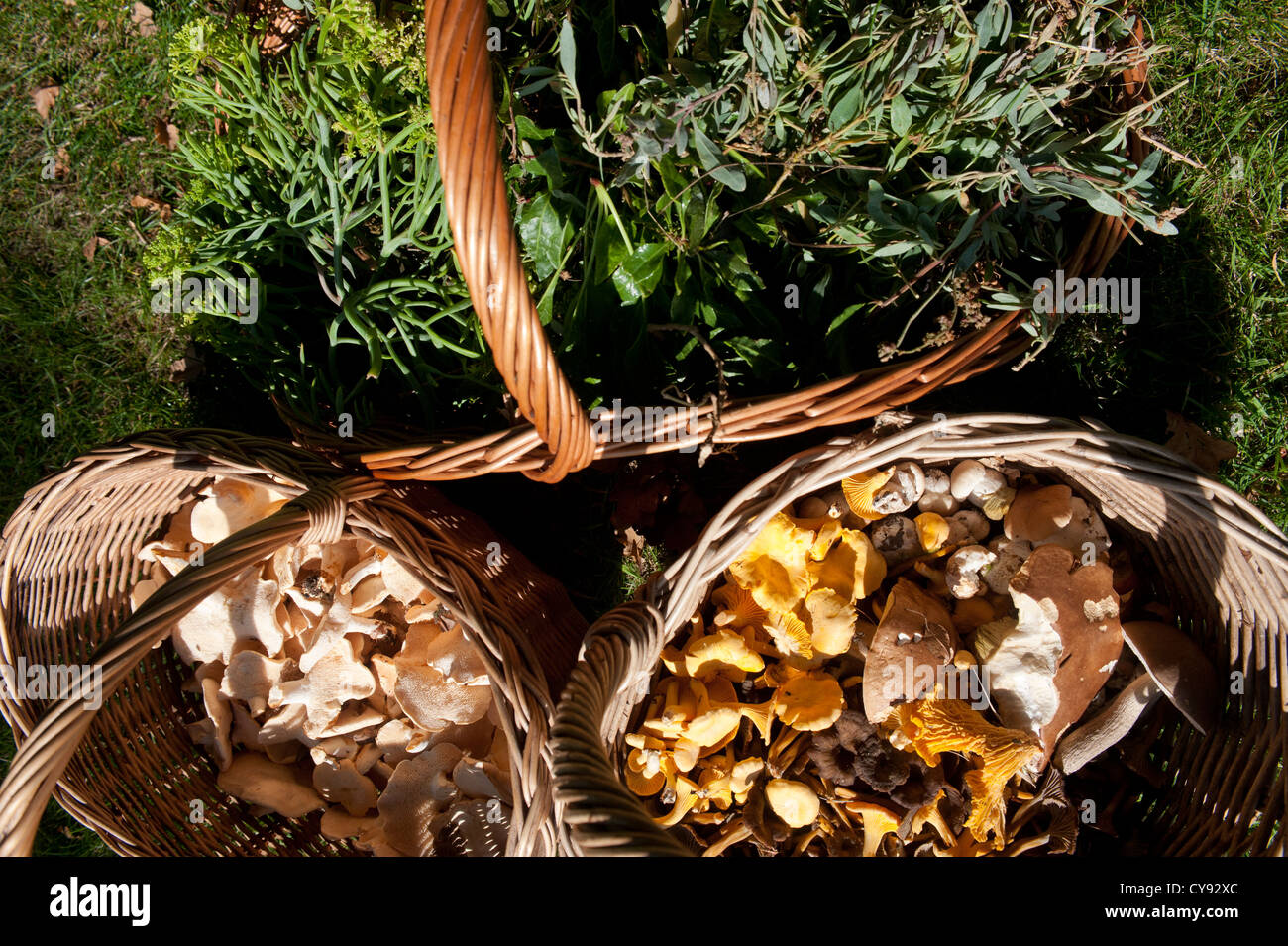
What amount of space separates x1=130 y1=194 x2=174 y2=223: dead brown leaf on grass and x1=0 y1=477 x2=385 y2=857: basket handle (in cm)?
143

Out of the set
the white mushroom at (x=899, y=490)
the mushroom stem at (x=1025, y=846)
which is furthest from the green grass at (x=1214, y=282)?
the mushroom stem at (x=1025, y=846)

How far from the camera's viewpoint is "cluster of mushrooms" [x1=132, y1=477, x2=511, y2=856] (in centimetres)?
172

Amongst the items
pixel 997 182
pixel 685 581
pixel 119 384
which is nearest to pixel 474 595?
pixel 685 581

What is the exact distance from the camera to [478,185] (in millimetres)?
1182

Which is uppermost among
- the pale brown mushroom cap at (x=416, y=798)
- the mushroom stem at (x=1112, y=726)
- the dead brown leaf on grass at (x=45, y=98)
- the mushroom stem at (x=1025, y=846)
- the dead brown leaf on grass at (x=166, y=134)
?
the dead brown leaf on grass at (x=45, y=98)

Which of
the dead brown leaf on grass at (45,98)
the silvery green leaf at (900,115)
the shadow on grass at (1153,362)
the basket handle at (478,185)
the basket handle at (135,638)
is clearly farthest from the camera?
the dead brown leaf on grass at (45,98)

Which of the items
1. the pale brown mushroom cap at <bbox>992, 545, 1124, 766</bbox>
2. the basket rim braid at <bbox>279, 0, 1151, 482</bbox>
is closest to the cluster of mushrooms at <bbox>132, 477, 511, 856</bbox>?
the basket rim braid at <bbox>279, 0, 1151, 482</bbox>

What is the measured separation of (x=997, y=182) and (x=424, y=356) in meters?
1.26

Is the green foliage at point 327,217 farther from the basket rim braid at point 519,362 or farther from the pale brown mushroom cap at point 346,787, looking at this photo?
the pale brown mushroom cap at point 346,787

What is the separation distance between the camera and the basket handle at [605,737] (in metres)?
1.24

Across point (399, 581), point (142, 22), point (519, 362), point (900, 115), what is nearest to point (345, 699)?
point (399, 581)

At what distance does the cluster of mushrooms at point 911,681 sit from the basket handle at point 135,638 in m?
0.74

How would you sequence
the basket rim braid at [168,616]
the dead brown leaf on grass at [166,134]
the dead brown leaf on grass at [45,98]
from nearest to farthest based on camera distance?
the basket rim braid at [168,616] → the dead brown leaf on grass at [166,134] → the dead brown leaf on grass at [45,98]

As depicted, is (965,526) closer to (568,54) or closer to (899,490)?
(899,490)
